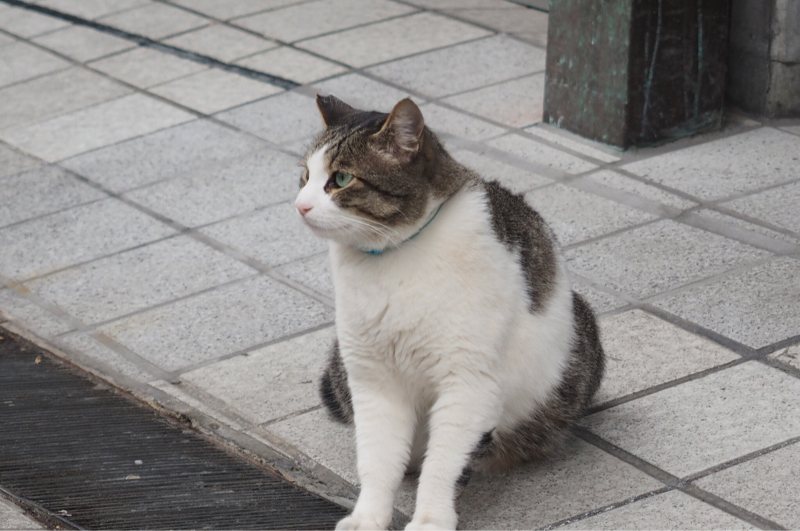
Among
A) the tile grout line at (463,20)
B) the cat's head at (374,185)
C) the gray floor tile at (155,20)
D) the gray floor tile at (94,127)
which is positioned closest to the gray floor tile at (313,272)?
the cat's head at (374,185)

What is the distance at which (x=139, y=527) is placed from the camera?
3186 millimetres

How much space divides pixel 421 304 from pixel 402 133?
46 cm

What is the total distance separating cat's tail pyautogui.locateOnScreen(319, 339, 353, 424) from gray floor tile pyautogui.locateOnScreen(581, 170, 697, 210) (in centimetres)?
223

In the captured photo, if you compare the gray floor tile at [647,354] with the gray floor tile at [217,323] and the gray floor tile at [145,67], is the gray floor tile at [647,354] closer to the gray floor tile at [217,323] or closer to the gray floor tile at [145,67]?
the gray floor tile at [217,323]

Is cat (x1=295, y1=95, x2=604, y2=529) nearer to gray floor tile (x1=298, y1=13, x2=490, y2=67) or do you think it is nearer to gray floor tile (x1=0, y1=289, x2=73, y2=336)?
gray floor tile (x1=0, y1=289, x2=73, y2=336)

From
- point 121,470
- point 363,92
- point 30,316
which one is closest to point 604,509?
point 121,470

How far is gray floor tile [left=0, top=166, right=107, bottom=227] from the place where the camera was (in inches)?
217

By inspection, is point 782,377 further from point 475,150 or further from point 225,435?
point 475,150

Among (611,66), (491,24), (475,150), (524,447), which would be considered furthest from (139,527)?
(491,24)

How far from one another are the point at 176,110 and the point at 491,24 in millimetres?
2408

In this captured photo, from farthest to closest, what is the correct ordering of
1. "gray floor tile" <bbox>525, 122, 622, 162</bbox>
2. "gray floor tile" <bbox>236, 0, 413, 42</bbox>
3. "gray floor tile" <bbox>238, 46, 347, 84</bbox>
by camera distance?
"gray floor tile" <bbox>236, 0, 413, 42</bbox> < "gray floor tile" <bbox>238, 46, 347, 84</bbox> < "gray floor tile" <bbox>525, 122, 622, 162</bbox>

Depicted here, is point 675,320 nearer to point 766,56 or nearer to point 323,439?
point 323,439

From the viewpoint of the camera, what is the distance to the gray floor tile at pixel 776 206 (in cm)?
485

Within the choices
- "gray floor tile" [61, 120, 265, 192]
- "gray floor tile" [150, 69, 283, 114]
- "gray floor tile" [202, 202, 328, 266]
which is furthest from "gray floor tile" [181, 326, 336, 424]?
"gray floor tile" [150, 69, 283, 114]
